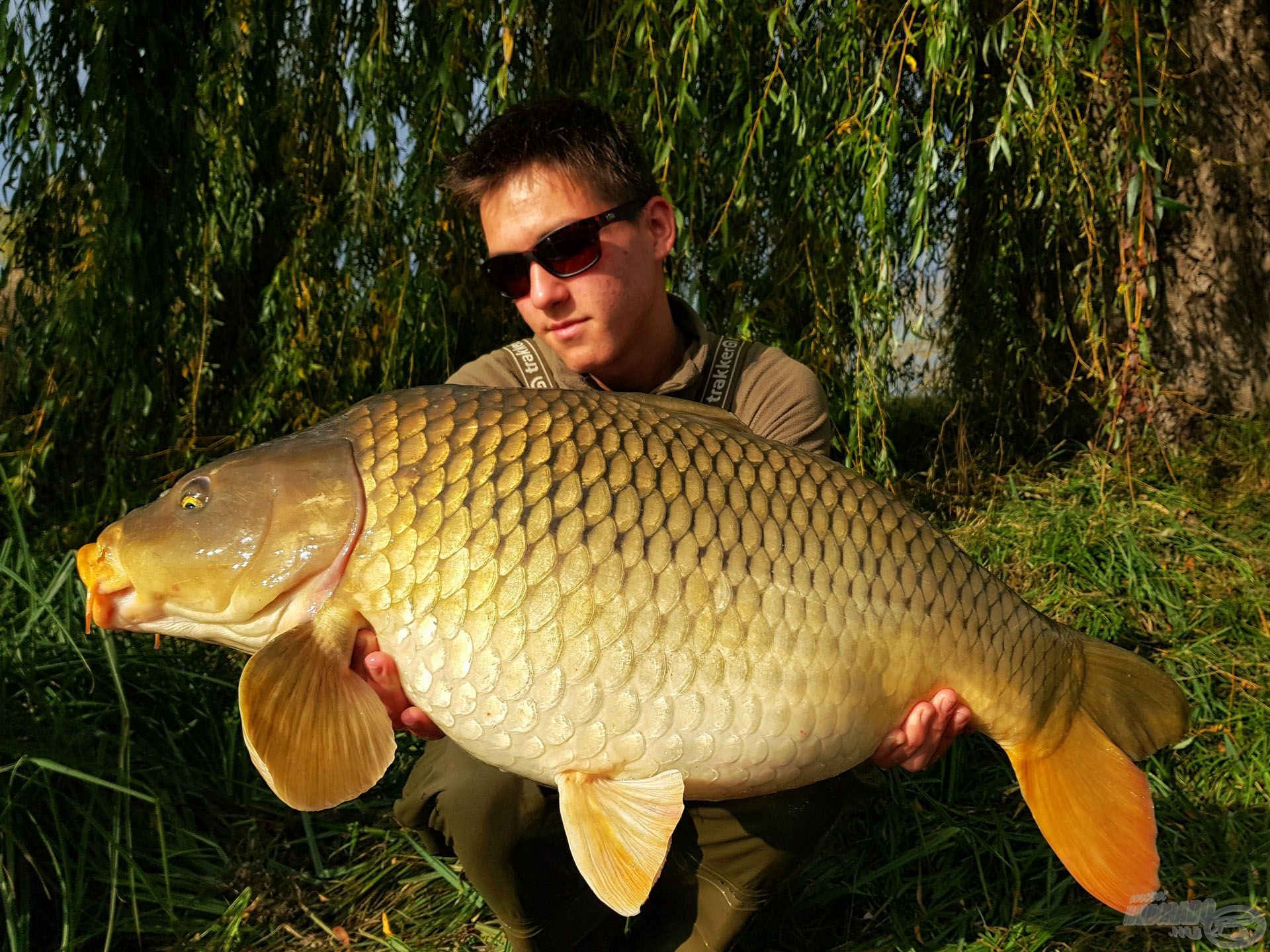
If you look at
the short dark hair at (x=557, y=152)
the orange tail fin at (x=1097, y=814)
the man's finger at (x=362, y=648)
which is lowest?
the orange tail fin at (x=1097, y=814)

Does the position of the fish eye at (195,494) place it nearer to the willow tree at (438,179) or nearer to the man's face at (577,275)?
the man's face at (577,275)

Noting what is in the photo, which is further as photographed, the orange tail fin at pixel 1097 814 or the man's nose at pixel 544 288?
the man's nose at pixel 544 288

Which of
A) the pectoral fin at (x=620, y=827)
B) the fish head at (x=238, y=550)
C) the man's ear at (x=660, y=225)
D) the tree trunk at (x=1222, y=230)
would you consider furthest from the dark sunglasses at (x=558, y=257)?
the tree trunk at (x=1222, y=230)

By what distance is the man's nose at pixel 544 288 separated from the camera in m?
1.51

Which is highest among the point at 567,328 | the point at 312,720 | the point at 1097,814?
the point at 567,328

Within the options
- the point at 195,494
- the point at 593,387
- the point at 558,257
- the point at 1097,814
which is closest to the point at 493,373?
the point at 593,387

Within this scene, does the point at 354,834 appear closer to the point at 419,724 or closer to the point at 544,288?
the point at 419,724

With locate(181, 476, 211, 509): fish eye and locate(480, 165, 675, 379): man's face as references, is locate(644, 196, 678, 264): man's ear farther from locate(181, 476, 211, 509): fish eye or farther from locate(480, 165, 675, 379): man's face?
locate(181, 476, 211, 509): fish eye

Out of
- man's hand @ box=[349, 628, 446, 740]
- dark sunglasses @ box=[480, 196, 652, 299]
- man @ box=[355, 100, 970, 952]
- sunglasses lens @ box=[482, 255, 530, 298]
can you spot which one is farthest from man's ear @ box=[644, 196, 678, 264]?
man's hand @ box=[349, 628, 446, 740]

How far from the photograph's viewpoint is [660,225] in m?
1.66

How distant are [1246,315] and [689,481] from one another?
2.24 m

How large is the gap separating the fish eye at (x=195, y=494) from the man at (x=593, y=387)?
321mm

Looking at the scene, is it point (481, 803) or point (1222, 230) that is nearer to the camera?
point (481, 803)

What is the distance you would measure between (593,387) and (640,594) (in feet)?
2.18
